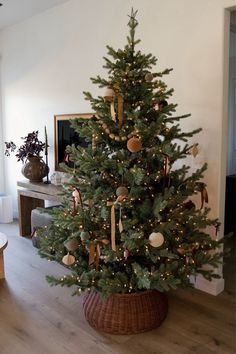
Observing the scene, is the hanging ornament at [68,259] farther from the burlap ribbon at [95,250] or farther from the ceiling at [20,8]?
the ceiling at [20,8]

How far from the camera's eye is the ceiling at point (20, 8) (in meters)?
3.68

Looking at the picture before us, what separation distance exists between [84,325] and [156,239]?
2.85ft

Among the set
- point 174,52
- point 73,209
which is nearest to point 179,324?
point 73,209

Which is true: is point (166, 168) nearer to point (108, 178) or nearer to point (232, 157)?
point (108, 178)

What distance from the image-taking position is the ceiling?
3.68 metres

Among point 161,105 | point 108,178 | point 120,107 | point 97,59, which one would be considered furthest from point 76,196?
point 97,59

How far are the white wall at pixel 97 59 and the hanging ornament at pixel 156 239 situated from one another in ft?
2.98

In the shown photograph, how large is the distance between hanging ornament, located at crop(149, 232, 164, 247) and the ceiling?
118 inches

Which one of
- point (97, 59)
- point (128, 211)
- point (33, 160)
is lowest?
point (128, 211)

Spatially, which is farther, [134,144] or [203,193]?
[203,193]

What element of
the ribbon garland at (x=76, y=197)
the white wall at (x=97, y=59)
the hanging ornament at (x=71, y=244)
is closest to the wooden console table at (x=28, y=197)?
the white wall at (x=97, y=59)

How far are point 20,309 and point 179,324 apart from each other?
116cm

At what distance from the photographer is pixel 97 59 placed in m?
3.49

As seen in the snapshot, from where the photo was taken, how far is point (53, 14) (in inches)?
152
